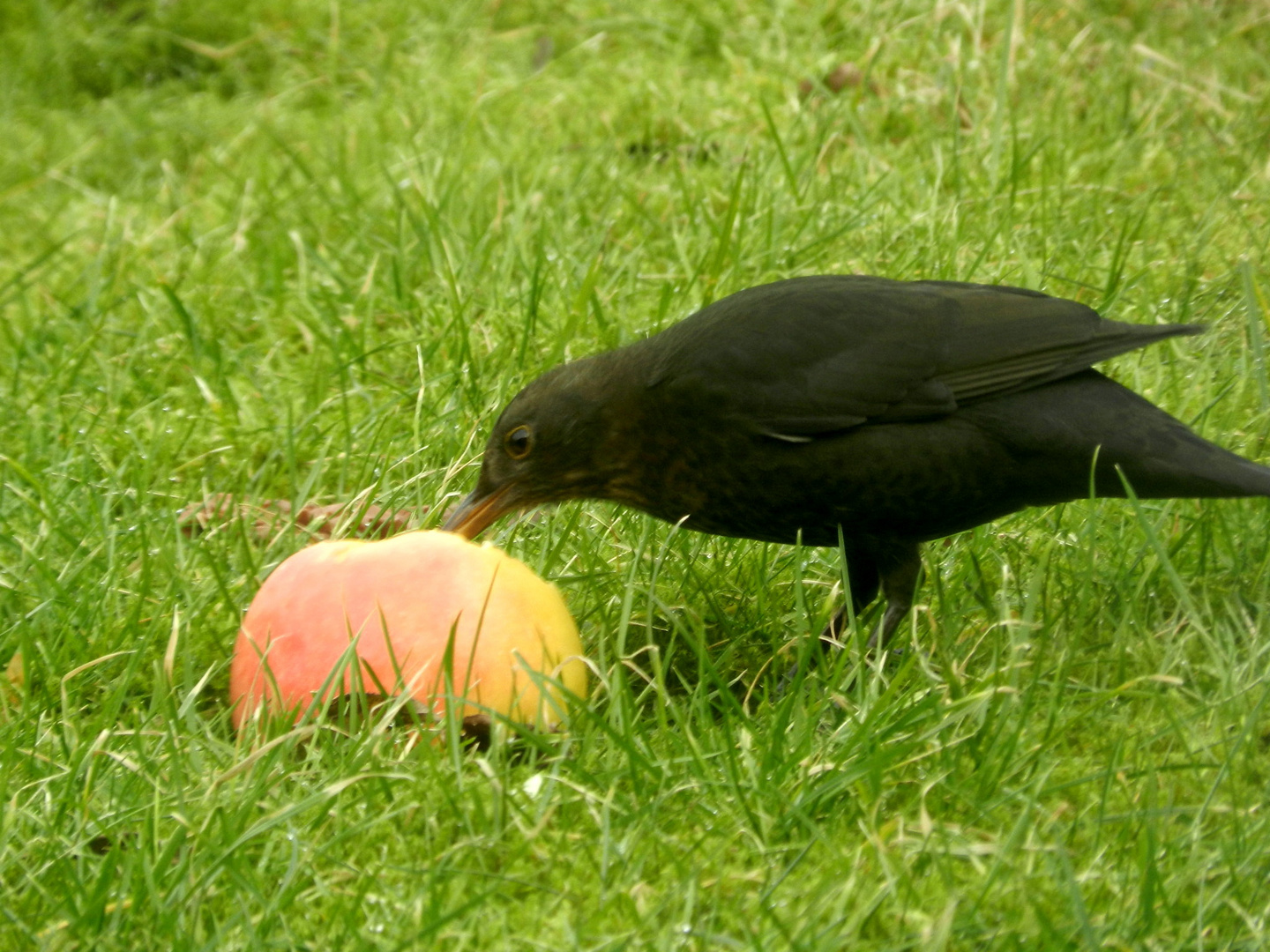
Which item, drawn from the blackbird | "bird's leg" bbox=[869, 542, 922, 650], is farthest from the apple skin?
"bird's leg" bbox=[869, 542, 922, 650]

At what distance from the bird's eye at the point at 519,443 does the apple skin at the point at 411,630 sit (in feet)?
2.16

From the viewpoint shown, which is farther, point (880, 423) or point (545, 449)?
point (545, 449)

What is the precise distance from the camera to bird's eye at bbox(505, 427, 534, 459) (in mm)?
3539

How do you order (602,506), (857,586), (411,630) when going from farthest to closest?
(602,506) < (857,586) < (411,630)

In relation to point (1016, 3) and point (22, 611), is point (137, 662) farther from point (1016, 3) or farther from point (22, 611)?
point (1016, 3)

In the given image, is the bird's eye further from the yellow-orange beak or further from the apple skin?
the apple skin

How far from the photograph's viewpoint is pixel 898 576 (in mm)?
3363

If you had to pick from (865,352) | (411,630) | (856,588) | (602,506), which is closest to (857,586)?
(856,588)

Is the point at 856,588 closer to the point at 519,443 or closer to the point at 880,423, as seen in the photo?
the point at 880,423

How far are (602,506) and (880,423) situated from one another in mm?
873

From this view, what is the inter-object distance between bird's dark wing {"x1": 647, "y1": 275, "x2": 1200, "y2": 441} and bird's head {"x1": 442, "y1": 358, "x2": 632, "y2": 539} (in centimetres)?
18

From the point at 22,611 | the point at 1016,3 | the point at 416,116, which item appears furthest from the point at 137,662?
the point at 1016,3

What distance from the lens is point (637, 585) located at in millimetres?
3209

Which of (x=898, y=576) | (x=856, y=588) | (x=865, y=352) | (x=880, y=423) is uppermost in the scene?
(x=865, y=352)
